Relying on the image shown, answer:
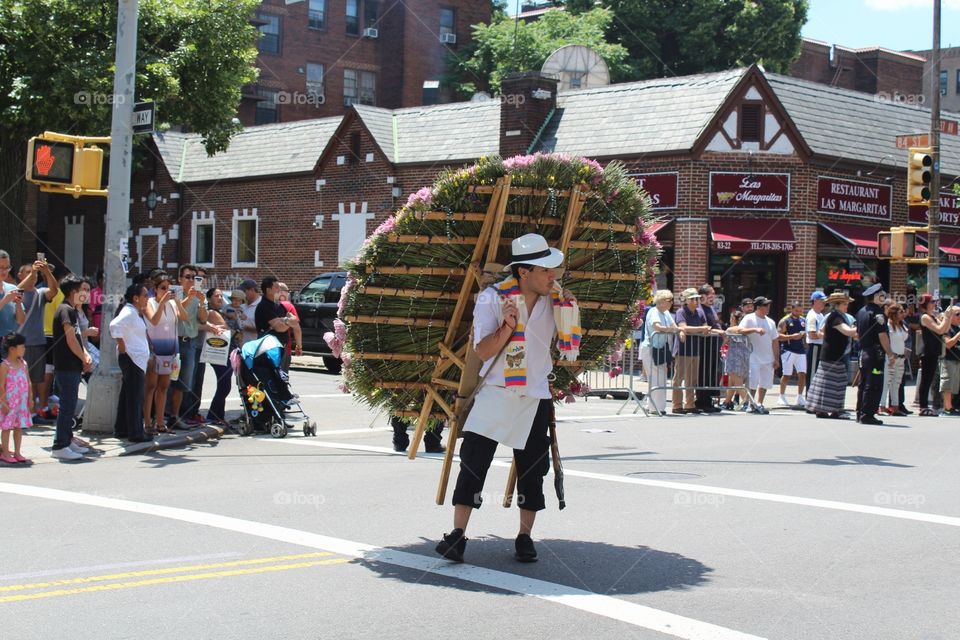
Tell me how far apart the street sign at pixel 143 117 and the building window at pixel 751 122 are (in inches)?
641

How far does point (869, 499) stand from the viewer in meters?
8.96

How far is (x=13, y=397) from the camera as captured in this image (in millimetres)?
10375

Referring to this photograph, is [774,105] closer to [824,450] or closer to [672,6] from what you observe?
[824,450]

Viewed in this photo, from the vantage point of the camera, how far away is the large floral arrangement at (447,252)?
7051 millimetres

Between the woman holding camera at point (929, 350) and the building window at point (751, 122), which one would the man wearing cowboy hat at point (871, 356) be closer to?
the woman holding camera at point (929, 350)

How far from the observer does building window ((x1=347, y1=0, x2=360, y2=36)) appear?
54.7m

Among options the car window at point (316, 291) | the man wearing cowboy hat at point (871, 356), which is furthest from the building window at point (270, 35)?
the man wearing cowboy hat at point (871, 356)

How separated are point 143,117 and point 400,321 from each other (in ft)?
22.2

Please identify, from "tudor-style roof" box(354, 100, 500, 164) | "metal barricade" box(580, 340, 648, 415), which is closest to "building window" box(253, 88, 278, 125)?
"tudor-style roof" box(354, 100, 500, 164)

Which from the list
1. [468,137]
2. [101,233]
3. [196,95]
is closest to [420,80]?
[101,233]

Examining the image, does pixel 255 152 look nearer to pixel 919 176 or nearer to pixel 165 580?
pixel 919 176

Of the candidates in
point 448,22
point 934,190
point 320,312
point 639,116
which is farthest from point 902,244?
point 448,22

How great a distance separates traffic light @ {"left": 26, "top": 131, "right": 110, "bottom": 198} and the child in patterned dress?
2.21m

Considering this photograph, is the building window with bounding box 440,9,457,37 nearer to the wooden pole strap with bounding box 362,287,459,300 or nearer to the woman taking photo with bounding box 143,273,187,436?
the woman taking photo with bounding box 143,273,187,436
